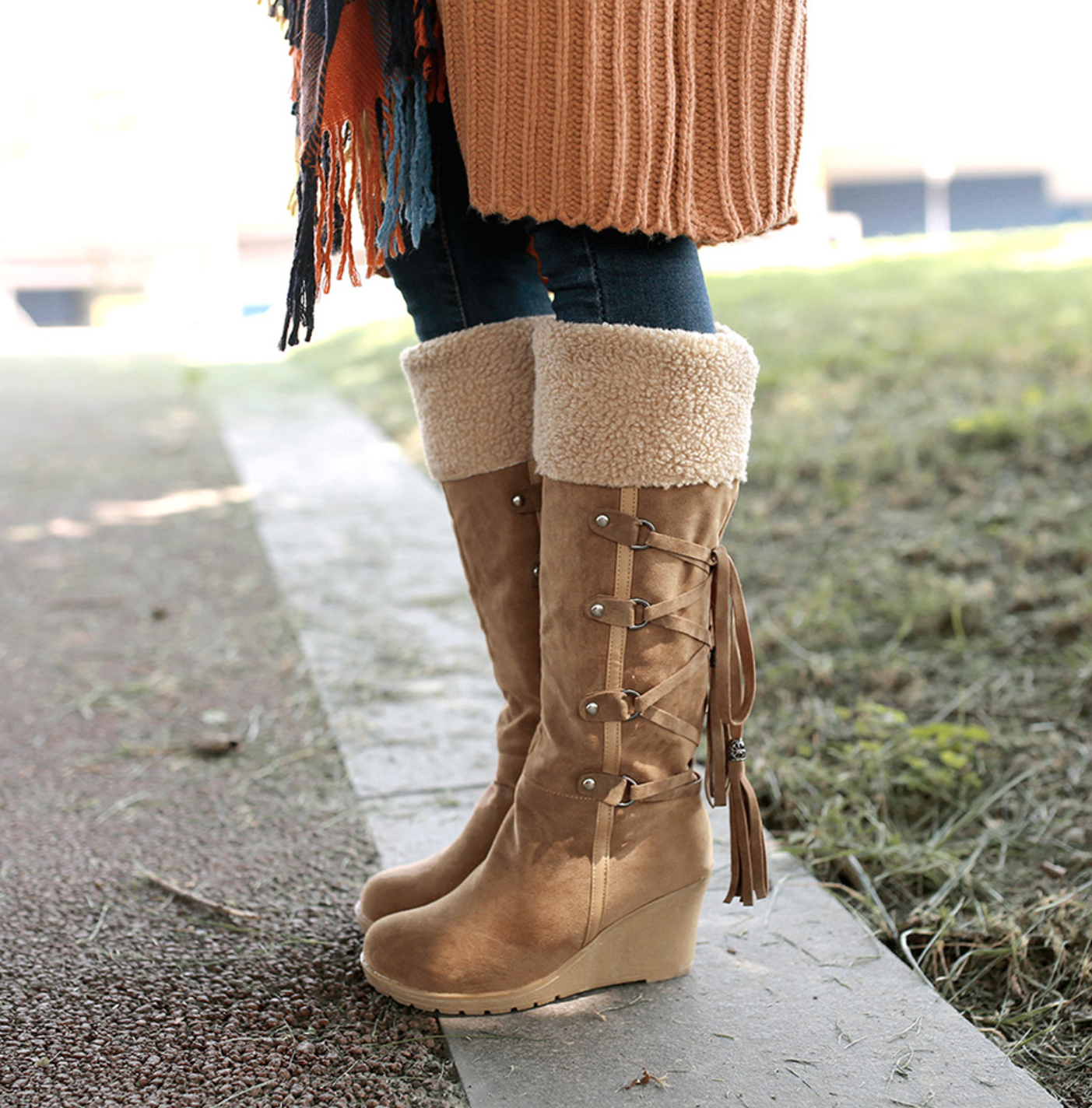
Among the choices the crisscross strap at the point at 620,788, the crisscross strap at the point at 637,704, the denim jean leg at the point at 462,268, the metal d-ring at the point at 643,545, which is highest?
the denim jean leg at the point at 462,268

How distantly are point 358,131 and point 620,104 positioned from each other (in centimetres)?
19

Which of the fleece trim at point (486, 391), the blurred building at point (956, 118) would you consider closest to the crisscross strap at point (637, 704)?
the fleece trim at point (486, 391)

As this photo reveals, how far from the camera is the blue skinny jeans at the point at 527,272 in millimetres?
762

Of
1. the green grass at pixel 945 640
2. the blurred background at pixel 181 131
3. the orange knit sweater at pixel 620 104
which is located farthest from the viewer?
the blurred background at pixel 181 131

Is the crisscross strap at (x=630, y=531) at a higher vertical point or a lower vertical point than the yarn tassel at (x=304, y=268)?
lower

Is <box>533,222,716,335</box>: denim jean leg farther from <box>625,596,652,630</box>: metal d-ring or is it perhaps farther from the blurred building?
the blurred building

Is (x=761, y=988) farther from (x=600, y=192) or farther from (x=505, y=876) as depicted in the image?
(x=600, y=192)

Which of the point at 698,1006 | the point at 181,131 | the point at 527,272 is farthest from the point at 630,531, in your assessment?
the point at 181,131

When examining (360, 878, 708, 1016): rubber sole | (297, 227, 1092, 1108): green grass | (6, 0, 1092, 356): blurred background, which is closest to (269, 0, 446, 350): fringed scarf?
(360, 878, 708, 1016): rubber sole

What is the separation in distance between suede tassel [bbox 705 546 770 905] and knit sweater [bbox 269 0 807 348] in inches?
11.0

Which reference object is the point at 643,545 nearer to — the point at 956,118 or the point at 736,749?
the point at 736,749

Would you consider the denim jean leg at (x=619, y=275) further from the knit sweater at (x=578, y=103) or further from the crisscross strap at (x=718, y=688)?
the crisscross strap at (x=718, y=688)

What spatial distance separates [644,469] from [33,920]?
70 centimetres

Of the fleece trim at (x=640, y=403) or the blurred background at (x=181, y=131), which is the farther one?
the blurred background at (x=181, y=131)
